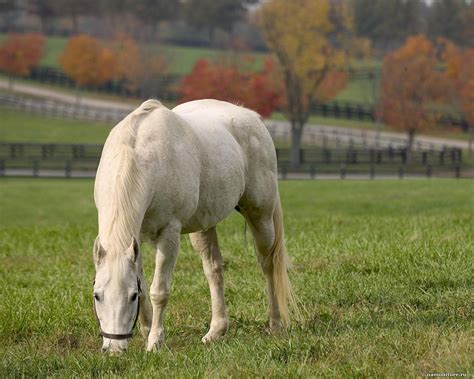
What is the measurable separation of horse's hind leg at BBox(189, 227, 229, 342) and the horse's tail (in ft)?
1.60

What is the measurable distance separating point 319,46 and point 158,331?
45334 mm

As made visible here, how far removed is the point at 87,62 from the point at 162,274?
69059mm

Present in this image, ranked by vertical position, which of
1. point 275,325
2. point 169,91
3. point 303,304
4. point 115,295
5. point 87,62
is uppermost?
point 115,295

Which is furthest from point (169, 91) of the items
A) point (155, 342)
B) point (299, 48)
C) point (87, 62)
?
point (155, 342)

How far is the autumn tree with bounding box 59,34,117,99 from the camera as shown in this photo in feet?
243

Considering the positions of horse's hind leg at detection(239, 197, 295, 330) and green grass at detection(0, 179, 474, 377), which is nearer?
green grass at detection(0, 179, 474, 377)

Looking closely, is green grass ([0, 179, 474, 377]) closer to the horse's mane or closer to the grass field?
the horse's mane

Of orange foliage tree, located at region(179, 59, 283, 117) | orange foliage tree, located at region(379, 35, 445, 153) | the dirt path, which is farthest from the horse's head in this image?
the dirt path

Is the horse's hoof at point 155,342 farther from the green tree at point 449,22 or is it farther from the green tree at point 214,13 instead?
the green tree at point 214,13

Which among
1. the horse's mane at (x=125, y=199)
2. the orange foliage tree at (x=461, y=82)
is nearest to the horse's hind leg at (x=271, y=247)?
the horse's mane at (x=125, y=199)

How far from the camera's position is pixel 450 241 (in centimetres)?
1003

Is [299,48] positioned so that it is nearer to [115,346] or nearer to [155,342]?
[155,342]

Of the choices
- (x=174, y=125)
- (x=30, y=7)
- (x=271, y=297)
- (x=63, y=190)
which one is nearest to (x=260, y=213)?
(x=271, y=297)

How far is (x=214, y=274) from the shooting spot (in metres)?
8.00
